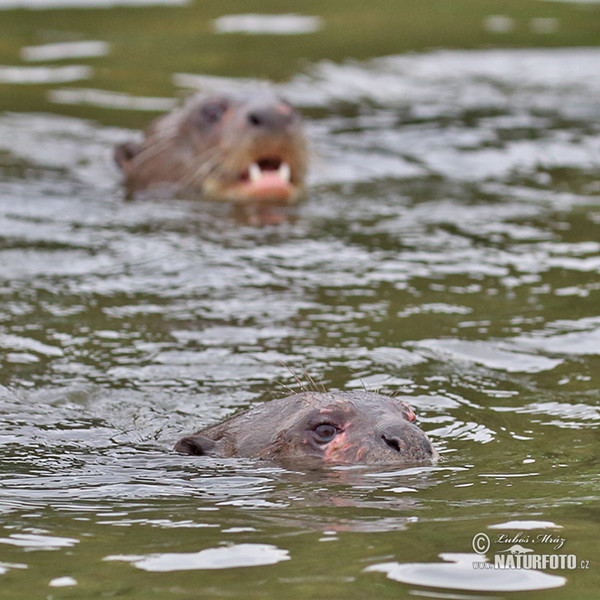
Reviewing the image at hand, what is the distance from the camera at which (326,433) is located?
5.43 metres

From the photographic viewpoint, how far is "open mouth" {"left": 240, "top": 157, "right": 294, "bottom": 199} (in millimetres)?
10922

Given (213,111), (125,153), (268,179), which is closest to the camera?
(268,179)

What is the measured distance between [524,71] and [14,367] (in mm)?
9219

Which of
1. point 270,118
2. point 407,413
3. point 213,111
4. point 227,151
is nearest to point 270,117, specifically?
point 270,118

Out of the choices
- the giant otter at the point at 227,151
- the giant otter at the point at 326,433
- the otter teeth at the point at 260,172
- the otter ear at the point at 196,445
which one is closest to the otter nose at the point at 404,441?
the giant otter at the point at 326,433

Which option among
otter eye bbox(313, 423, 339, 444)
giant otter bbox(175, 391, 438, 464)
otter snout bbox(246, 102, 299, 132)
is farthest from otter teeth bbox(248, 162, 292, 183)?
otter eye bbox(313, 423, 339, 444)

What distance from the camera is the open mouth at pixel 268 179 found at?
1092 cm

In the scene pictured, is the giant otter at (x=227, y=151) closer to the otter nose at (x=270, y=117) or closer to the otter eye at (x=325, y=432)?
the otter nose at (x=270, y=117)

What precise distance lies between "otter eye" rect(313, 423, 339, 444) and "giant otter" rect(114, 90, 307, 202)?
559 centimetres

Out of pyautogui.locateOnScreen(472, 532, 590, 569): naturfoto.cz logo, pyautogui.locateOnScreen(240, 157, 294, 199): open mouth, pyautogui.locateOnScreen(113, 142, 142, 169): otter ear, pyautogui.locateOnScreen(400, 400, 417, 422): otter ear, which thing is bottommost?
pyautogui.locateOnScreen(472, 532, 590, 569): naturfoto.cz logo

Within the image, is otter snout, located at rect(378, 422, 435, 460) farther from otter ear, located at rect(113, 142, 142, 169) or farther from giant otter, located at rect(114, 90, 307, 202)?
otter ear, located at rect(113, 142, 142, 169)

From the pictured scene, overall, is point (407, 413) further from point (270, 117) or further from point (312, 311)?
point (270, 117)

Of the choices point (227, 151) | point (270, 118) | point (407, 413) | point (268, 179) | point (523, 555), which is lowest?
point (523, 555)

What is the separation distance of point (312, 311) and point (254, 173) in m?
3.30
